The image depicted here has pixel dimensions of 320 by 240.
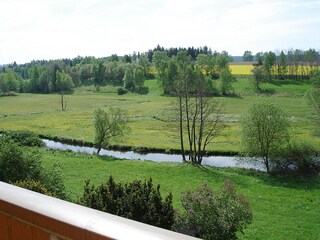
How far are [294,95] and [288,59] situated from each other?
129 ft

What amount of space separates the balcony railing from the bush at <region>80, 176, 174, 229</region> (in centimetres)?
1128

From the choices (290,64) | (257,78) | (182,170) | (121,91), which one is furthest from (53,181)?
(290,64)

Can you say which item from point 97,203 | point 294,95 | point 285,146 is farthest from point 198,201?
point 294,95

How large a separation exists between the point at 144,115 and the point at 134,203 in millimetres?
58158

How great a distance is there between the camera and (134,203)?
13.4 meters

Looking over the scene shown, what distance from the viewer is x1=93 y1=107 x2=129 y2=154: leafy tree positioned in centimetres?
4206

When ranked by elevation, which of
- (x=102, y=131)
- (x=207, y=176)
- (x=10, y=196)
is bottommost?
(x=207, y=176)

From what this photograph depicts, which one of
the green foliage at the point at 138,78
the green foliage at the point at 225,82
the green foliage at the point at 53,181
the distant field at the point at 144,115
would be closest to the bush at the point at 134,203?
the green foliage at the point at 53,181

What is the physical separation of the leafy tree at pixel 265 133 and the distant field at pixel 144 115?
7.83m

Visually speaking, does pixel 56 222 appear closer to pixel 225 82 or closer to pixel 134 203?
pixel 134 203

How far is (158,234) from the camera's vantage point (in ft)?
4.49

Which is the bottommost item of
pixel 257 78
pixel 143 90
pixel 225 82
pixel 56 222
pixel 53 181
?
pixel 53 181

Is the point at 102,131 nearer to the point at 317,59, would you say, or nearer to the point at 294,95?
the point at 294,95

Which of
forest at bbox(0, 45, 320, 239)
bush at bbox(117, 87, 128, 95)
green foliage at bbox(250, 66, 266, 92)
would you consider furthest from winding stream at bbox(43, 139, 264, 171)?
bush at bbox(117, 87, 128, 95)
